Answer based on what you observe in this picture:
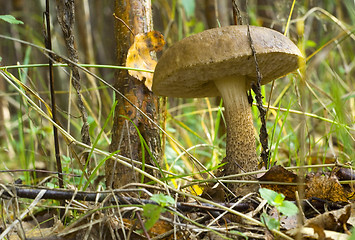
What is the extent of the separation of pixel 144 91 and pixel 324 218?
100 cm

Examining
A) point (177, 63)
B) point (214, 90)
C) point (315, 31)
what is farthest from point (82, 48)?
point (177, 63)

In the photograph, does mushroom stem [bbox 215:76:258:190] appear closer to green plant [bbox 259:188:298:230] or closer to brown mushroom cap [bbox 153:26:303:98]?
brown mushroom cap [bbox 153:26:303:98]

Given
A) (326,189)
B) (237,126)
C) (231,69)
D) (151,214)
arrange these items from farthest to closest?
(237,126) → (231,69) → (326,189) → (151,214)

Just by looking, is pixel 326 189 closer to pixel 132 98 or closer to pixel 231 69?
pixel 231 69

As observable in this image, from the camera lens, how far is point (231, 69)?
1.38 m

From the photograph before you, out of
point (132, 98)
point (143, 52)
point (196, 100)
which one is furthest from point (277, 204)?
point (196, 100)

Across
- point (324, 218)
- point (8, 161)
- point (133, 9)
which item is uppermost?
point (133, 9)

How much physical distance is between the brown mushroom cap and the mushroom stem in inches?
3.2

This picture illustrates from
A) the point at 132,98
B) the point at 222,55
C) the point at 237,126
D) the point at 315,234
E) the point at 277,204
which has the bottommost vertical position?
the point at 315,234

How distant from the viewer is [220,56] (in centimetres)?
121

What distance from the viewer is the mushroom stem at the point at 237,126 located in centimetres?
150

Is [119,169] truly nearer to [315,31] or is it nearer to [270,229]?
[270,229]

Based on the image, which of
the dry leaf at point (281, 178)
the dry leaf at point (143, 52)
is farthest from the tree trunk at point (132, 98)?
the dry leaf at point (281, 178)

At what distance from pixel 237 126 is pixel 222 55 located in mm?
452
